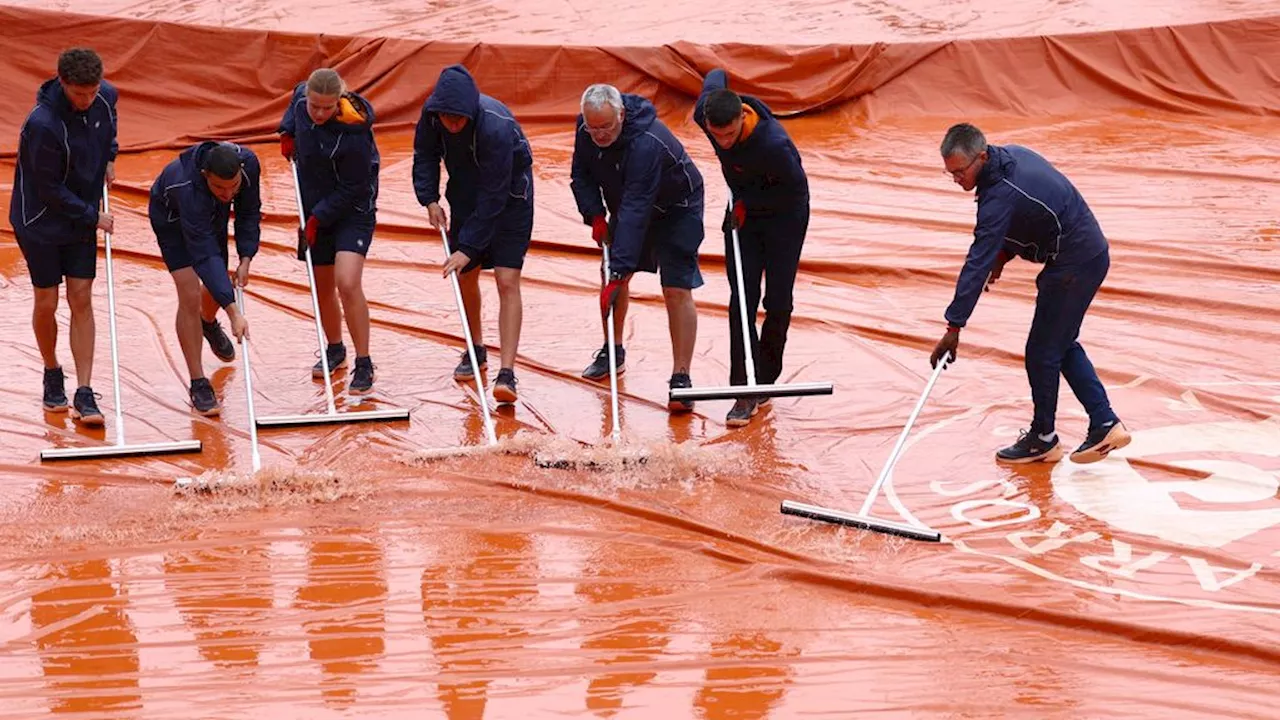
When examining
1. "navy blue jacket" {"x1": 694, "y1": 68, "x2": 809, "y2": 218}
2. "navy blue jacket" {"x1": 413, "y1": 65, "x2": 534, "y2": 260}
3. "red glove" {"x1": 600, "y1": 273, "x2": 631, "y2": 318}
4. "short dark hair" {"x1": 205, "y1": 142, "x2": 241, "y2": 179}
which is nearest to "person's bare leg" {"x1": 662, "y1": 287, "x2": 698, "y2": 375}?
"red glove" {"x1": 600, "y1": 273, "x2": 631, "y2": 318}

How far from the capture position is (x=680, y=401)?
19.6 feet

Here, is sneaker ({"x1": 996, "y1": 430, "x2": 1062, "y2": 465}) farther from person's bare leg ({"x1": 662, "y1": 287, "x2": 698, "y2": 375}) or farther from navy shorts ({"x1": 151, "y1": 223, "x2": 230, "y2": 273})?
navy shorts ({"x1": 151, "y1": 223, "x2": 230, "y2": 273})

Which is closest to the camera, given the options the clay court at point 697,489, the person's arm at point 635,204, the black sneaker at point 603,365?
the clay court at point 697,489

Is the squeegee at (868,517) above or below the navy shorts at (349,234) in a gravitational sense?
below

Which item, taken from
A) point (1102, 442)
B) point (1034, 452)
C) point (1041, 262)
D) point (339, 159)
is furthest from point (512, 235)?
point (1102, 442)

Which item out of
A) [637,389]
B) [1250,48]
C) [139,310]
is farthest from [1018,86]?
[139,310]

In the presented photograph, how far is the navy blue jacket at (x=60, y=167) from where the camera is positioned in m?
5.68

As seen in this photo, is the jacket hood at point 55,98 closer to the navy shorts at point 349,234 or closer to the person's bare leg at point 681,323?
the navy shorts at point 349,234

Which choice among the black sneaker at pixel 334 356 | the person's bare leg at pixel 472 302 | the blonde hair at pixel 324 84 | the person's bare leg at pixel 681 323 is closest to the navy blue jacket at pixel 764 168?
the person's bare leg at pixel 681 323

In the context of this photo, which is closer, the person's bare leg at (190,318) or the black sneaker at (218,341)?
the person's bare leg at (190,318)

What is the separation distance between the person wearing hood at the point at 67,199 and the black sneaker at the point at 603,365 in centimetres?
204

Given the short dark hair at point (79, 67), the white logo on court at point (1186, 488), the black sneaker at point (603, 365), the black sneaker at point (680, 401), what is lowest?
the white logo on court at point (1186, 488)

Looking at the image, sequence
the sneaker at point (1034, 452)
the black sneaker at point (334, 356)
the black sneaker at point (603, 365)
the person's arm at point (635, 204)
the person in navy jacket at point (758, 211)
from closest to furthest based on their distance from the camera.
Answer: the sneaker at point (1034, 452) < the person in navy jacket at point (758, 211) < the person's arm at point (635, 204) < the black sneaker at point (603, 365) < the black sneaker at point (334, 356)

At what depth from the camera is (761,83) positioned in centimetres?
1073
